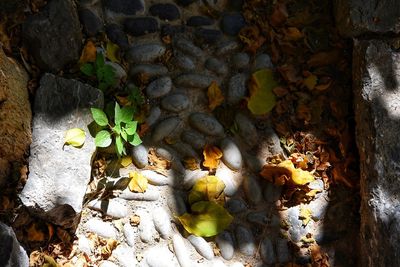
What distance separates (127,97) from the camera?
2.95m

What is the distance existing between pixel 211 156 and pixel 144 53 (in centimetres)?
62

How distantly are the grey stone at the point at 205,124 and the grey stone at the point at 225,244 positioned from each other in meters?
0.50

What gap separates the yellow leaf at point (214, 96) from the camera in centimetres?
310

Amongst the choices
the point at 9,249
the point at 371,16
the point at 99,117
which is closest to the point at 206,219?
the point at 99,117

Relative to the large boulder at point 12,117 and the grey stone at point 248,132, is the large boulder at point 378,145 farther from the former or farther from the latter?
the large boulder at point 12,117

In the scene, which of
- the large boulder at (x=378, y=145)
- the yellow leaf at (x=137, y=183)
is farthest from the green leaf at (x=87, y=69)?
the large boulder at (x=378, y=145)

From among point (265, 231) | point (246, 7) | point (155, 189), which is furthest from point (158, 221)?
point (246, 7)

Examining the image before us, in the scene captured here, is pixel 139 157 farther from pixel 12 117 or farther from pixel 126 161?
pixel 12 117

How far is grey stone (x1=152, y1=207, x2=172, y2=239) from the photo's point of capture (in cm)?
279

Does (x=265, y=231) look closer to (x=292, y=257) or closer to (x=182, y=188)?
(x=292, y=257)

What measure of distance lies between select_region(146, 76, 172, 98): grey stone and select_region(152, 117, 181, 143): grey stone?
14 centimetres

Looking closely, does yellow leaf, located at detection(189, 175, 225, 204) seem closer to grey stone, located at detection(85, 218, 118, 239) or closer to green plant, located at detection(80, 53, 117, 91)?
grey stone, located at detection(85, 218, 118, 239)

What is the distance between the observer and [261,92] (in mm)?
3168

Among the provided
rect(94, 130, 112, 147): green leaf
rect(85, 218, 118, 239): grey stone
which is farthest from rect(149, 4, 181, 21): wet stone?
rect(85, 218, 118, 239): grey stone
